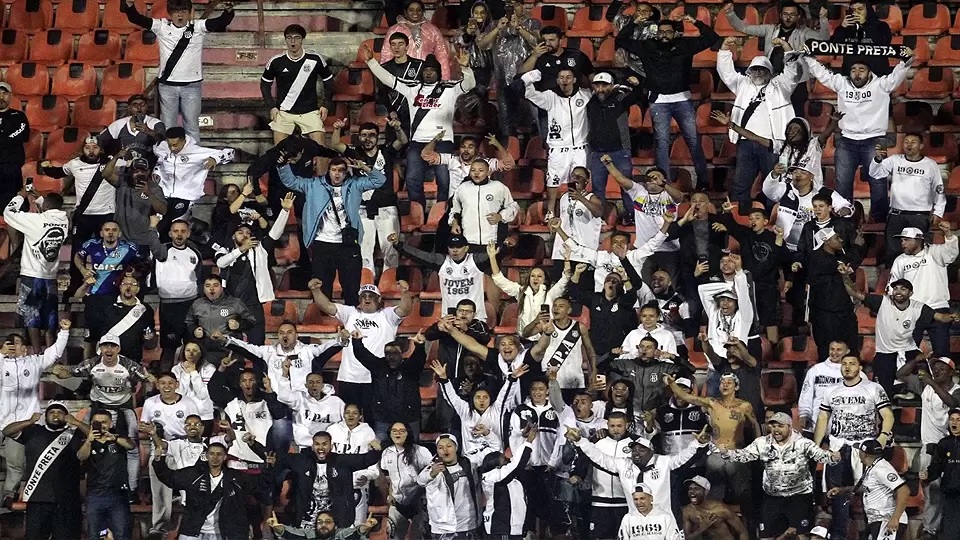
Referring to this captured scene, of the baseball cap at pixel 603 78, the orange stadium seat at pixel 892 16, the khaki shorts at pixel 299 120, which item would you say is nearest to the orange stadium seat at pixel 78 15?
the khaki shorts at pixel 299 120

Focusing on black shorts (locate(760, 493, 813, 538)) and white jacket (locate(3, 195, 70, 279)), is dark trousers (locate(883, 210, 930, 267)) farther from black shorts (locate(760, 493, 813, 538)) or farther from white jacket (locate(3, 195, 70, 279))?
white jacket (locate(3, 195, 70, 279))

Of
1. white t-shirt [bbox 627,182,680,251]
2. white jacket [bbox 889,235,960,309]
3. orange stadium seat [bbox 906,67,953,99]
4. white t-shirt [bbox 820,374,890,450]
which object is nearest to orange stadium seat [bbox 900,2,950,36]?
orange stadium seat [bbox 906,67,953,99]

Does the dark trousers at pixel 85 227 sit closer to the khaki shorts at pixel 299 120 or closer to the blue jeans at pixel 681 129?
the khaki shorts at pixel 299 120

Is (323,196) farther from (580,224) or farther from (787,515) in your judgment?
(787,515)

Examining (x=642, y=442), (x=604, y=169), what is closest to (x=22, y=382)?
(x=642, y=442)

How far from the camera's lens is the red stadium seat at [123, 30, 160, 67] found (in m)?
22.0

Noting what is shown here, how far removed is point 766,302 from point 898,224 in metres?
1.54

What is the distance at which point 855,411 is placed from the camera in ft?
60.6

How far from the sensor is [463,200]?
19766mm

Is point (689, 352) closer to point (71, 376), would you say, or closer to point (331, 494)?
point (331, 494)

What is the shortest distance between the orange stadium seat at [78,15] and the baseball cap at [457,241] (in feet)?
16.9

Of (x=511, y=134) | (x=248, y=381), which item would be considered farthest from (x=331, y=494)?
(x=511, y=134)

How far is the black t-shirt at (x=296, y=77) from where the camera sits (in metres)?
20.5

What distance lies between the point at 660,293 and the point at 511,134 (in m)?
2.51
